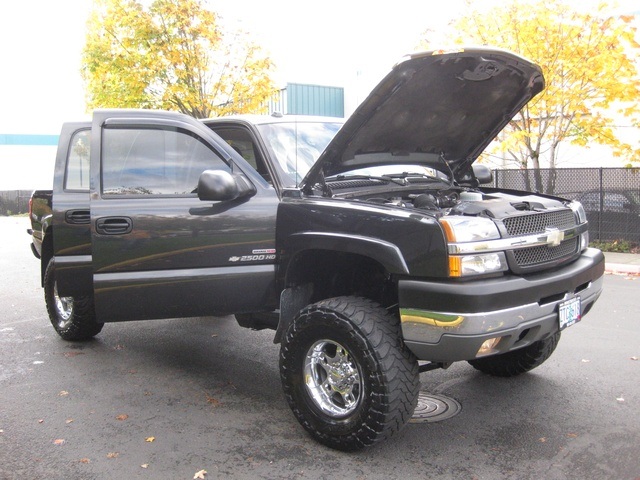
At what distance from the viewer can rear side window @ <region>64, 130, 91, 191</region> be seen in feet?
18.4

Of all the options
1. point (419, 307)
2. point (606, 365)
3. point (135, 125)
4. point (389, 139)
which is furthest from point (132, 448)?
point (606, 365)

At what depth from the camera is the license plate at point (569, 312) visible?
12.0 feet

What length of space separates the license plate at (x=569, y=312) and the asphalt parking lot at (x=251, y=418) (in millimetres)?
740

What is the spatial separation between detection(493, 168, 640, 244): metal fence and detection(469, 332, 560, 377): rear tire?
957 cm

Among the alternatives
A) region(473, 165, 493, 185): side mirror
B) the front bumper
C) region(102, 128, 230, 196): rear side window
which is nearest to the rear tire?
the front bumper

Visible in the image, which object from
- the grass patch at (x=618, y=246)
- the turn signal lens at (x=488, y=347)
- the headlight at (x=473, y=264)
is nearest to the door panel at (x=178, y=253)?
the headlight at (x=473, y=264)

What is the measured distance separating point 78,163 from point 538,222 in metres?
4.04

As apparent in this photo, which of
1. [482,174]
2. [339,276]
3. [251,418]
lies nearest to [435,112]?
[482,174]

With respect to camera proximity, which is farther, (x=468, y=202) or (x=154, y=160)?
(x=154, y=160)

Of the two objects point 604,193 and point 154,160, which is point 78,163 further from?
point 604,193

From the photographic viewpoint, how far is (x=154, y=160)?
4.64 metres

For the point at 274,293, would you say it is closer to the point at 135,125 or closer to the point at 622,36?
the point at 135,125

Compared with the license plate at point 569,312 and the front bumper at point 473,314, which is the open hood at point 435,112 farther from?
the license plate at point 569,312

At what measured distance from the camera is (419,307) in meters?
3.39
